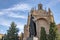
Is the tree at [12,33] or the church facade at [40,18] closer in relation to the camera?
the church facade at [40,18]

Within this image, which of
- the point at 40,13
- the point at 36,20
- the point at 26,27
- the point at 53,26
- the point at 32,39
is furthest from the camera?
the point at 26,27

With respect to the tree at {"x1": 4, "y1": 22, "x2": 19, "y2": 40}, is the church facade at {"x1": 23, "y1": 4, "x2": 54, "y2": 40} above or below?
above

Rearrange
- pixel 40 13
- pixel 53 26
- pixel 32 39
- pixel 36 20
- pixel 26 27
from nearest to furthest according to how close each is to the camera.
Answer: pixel 53 26, pixel 32 39, pixel 36 20, pixel 40 13, pixel 26 27

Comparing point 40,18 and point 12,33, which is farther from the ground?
point 40,18

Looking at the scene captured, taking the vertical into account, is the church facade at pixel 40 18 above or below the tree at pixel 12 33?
above

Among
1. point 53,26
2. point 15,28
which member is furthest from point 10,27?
point 53,26

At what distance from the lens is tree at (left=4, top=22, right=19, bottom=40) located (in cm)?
3781

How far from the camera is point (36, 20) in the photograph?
36.1 m

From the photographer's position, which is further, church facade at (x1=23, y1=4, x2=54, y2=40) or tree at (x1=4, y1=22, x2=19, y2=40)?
tree at (x1=4, y1=22, x2=19, y2=40)

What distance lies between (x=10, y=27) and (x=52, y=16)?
9405 millimetres

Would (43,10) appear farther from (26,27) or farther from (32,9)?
(26,27)

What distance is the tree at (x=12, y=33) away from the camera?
1489 inches

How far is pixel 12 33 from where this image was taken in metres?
38.7

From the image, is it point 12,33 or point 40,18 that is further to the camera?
point 12,33
